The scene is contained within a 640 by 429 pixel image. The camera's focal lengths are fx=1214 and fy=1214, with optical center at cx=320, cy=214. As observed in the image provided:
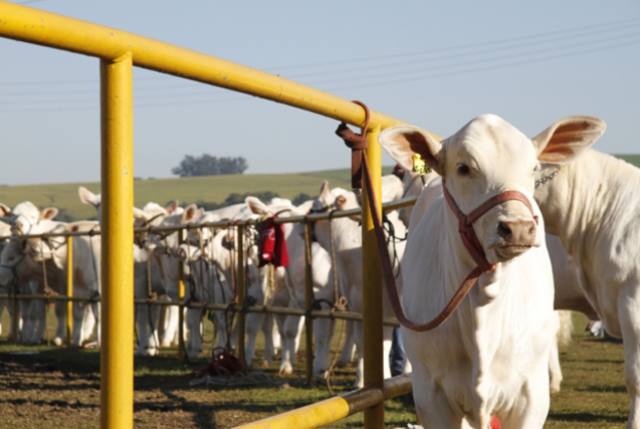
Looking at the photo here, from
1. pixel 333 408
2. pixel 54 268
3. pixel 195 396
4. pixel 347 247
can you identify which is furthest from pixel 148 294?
pixel 333 408

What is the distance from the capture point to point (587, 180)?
7.47m

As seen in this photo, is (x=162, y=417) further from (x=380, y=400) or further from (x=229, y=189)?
(x=229, y=189)

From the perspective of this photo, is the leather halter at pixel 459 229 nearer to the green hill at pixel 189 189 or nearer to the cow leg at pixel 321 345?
the cow leg at pixel 321 345

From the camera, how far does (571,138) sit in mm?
4305

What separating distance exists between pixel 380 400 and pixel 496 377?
1.54 feet

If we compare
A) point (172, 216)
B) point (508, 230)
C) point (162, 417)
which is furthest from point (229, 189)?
point (508, 230)

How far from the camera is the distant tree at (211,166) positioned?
107625 millimetres

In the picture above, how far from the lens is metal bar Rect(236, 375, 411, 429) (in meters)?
3.35

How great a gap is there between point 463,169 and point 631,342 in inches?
123

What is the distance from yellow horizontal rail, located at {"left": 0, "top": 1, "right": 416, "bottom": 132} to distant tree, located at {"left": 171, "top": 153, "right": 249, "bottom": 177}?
104m

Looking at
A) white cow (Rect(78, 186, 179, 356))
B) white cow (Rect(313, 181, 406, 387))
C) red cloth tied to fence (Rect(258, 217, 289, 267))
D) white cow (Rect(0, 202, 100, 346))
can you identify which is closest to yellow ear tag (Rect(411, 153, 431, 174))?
white cow (Rect(313, 181, 406, 387))

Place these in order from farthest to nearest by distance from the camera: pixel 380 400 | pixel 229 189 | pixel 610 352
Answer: pixel 229 189
pixel 610 352
pixel 380 400

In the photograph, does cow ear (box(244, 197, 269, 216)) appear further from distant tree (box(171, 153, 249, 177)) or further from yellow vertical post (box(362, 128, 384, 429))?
distant tree (box(171, 153, 249, 177))

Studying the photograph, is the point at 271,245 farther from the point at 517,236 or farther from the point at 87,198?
the point at 87,198
